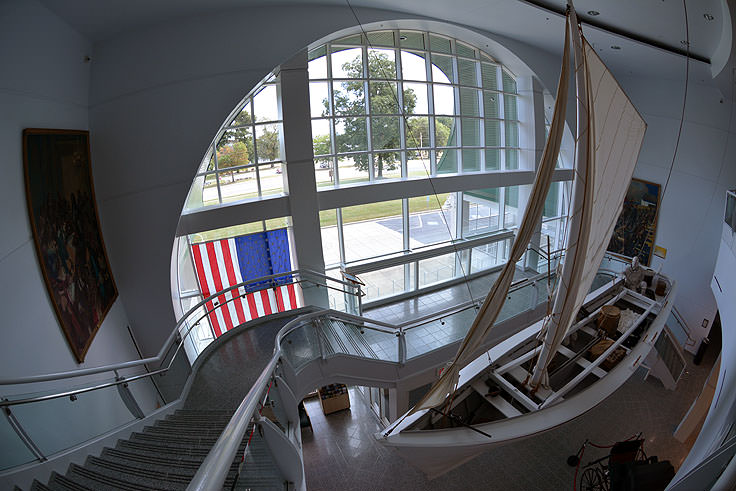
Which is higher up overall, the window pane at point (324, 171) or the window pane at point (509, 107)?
the window pane at point (509, 107)

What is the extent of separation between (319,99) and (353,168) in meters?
2.20

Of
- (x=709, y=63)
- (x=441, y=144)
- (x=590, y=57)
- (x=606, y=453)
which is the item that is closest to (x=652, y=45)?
(x=709, y=63)

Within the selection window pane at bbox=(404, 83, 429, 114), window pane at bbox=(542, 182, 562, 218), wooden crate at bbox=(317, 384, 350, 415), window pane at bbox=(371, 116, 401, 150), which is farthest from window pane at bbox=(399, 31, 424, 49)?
wooden crate at bbox=(317, 384, 350, 415)

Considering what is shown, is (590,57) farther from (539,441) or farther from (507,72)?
(507,72)

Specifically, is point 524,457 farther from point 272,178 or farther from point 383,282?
point 272,178

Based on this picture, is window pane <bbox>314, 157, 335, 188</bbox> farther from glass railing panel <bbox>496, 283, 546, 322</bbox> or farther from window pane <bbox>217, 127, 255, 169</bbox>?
glass railing panel <bbox>496, 283, 546, 322</bbox>

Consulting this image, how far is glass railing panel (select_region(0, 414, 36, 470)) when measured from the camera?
2552 mm

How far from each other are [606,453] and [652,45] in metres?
6.55

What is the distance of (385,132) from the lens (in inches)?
423

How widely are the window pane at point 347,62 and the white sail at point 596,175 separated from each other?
8202 mm

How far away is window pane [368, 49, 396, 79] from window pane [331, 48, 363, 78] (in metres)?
0.31

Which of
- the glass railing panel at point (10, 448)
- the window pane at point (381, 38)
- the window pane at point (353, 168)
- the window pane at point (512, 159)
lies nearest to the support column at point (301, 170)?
the window pane at point (353, 168)

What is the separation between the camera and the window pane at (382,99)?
10.3 metres

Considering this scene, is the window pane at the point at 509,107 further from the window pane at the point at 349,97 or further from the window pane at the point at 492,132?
the window pane at the point at 349,97
